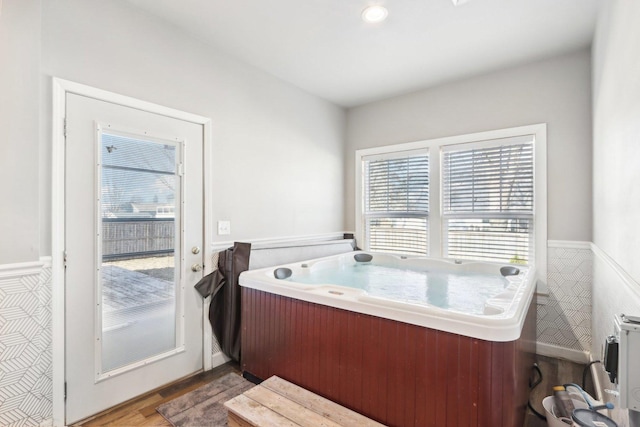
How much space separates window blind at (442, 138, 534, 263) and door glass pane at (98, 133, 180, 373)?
8.87ft

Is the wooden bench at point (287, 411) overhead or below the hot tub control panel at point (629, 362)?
below

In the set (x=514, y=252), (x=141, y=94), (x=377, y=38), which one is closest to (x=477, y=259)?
(x=514, y=252)

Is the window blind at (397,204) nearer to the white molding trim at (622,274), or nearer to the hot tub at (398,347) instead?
the hot tub at (398,347)

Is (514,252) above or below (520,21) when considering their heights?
below

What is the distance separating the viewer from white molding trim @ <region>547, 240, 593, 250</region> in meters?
2.69

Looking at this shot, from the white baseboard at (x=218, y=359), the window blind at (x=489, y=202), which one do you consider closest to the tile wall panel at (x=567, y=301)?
the window blind at (x=489, y=202)

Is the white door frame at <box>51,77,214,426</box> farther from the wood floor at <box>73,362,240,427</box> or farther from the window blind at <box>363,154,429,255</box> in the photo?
the window blind at <box>363,154,429,255</box>

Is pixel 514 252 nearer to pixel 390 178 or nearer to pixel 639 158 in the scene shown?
pixel 390 178

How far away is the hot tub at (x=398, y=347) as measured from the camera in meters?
1.36

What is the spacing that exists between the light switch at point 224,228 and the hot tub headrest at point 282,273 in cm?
59

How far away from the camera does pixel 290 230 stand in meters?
3.37

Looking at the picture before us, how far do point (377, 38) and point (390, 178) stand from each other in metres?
1.70

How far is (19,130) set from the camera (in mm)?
1646

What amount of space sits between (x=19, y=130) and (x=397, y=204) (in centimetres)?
332
